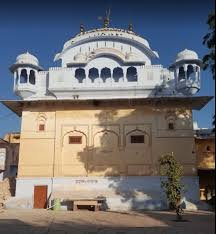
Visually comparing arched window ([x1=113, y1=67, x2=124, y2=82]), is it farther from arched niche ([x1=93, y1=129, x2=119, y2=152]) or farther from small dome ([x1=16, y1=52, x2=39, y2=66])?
small dome ([x1=16, y1=52, x2=39, y2=66])

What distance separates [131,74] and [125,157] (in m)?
6.17

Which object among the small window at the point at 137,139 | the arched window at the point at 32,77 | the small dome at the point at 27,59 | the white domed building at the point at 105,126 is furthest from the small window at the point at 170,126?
the small dome at the point at 27,59

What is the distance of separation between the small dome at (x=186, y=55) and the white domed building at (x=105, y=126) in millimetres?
66

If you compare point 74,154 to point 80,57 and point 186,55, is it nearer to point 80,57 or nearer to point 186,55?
point 80,57

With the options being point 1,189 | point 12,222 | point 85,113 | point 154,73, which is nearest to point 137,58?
point 154,73

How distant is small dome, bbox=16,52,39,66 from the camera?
26422mm

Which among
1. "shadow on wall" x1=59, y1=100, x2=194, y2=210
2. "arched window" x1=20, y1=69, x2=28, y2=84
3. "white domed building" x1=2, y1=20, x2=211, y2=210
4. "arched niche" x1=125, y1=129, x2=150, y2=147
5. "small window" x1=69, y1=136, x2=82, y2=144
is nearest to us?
"shadow on wall" x1=59, y1=100, x2=194, y2=210

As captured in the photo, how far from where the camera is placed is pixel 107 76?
27.0 meters

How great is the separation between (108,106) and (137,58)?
14.9 feet

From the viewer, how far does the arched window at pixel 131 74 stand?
87.5 ft

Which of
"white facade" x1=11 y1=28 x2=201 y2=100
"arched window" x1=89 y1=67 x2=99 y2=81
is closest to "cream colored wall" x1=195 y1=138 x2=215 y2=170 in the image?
"white facade" x1=11 y1=28 x2=201 y2=100

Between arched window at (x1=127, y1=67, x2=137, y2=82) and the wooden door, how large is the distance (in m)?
9.06

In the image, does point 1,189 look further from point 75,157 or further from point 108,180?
point 108,180

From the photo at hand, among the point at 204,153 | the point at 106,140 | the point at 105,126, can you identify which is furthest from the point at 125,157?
the point at 204,153
